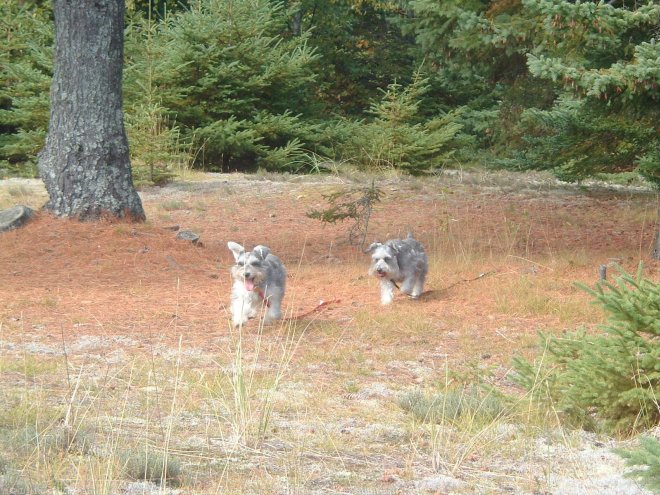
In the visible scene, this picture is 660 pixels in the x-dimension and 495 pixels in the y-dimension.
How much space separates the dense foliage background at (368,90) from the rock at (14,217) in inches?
192

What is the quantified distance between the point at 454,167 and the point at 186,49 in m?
7.61

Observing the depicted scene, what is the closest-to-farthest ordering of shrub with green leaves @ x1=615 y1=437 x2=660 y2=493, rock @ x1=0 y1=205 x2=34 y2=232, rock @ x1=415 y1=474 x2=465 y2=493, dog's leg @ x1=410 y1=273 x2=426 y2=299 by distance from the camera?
shrub with green leaves @ x1=615 y1=437 x2=660 y2=493
rock @ x1=415 y1=474 x2=465 y2=493
dog's leg @ x1=410 y1=273 x2=426 y2=299
rock @ x1=0 y1=205 x2=34 y2=232

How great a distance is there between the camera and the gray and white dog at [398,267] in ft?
35.1

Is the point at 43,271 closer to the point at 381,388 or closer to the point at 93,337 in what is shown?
the point at 93,337

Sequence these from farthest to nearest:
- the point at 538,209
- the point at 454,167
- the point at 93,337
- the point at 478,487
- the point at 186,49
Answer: the point at 454,167 < the point at 186,49 < the point at 538,209 < the point at 93,337 < the point at 478,487

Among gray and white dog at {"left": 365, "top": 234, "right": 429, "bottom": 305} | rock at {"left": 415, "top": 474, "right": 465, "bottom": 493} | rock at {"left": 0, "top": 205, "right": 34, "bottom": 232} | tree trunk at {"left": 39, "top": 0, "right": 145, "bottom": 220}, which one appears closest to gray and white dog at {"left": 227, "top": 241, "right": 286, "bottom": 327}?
gray and white dog at {"left": 365, "top": 234, "right": 429, "bottom": 305}

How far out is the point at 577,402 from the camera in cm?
633

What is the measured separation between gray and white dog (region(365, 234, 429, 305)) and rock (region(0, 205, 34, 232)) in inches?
202

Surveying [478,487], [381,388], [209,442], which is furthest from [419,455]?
[381,388]

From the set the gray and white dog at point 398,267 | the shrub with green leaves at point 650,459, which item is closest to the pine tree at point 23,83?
the gray and white dog at point 398,267

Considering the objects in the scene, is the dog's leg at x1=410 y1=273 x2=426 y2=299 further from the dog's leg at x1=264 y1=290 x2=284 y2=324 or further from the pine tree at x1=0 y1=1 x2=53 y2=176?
the pine tree at x1=0 y1=1 x2=53 y2=176

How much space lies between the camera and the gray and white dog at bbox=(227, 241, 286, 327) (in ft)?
30.2

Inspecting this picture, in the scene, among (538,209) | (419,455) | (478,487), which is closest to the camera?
(478,487)

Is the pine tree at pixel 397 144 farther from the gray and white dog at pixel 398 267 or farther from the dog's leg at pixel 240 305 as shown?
the dog's leg at pixel 240 305
